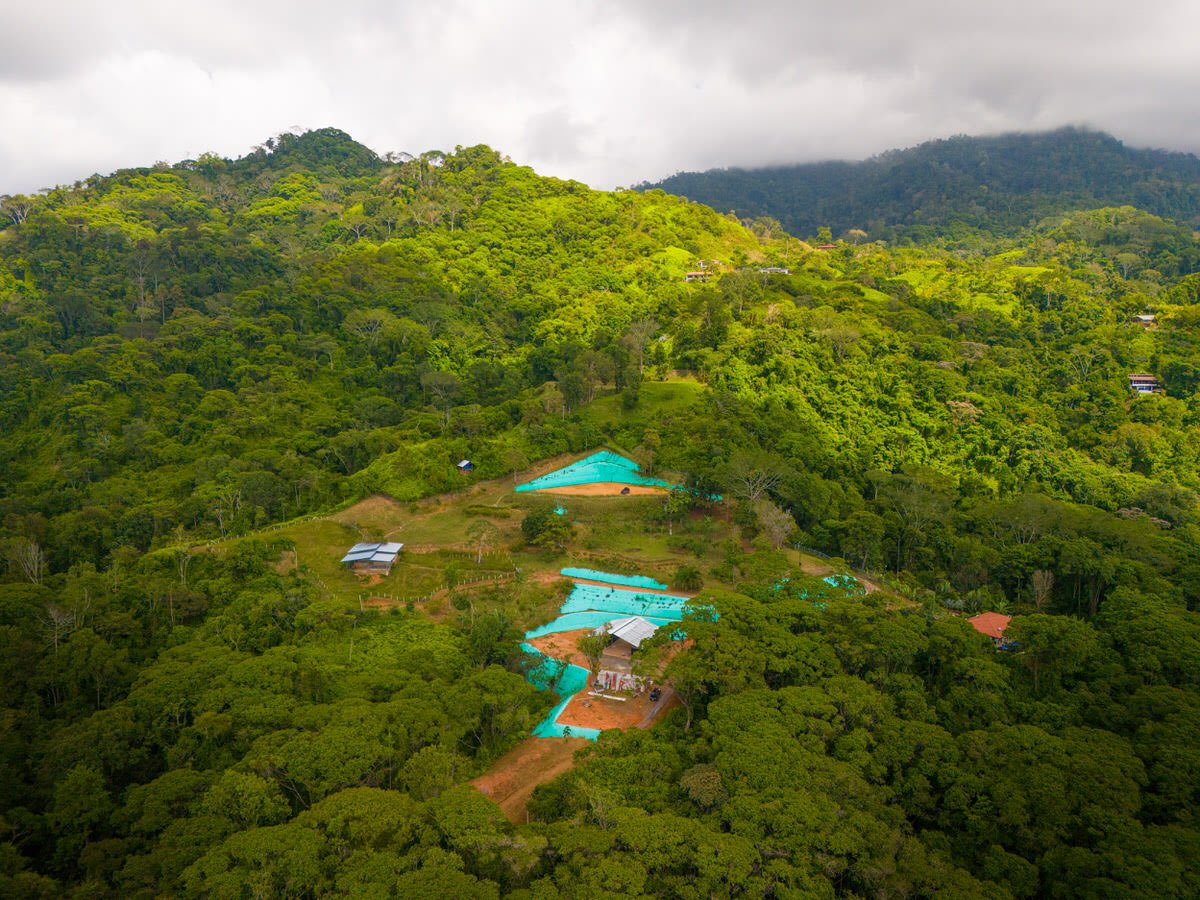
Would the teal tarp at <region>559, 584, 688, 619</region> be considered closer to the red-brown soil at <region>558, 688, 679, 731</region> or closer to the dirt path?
the red-brown soil at <region>558, 688, 679, 731</region>

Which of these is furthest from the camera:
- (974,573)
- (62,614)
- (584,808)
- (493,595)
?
(974,573)

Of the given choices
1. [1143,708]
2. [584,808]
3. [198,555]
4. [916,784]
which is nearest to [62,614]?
[198,555]

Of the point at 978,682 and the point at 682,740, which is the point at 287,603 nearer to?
the point at 682,740

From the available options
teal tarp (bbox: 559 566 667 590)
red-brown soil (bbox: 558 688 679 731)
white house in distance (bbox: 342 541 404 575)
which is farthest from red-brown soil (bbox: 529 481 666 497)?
red-brown soil (bbox: 558 688 679 731)

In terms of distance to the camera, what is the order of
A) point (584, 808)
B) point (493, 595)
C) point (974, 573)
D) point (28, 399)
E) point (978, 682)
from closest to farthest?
point (584, 808) → point (978, 682) → point (493, 595) → point (974, 573) → point (28, 399)

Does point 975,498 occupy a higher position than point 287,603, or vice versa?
point 287,603

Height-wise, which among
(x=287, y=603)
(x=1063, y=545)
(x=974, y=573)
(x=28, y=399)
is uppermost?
(x=28, y=399)

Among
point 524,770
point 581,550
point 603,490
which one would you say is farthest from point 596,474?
point 524,770
